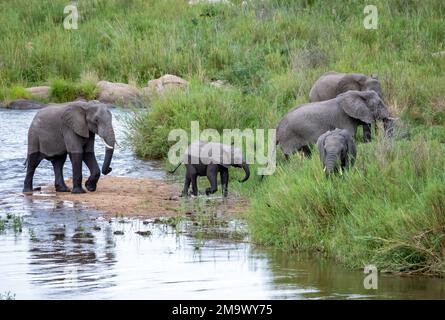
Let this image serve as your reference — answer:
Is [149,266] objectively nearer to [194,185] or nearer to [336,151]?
[336,151]

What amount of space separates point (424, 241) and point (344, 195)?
1319mm

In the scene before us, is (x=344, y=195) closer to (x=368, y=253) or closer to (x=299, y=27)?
(x=368, y=253)

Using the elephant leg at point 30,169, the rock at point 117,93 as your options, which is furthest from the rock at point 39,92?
the elephant leg at point 30,169

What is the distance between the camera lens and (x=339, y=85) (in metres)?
17.8

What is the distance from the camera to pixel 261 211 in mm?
10812

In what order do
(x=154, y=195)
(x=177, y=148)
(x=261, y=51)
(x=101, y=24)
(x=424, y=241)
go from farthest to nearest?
(x=101, y=24) < (x=261, y=51) < (x=177, y=148) < (x=154, y=195) < (x=424, y=241)

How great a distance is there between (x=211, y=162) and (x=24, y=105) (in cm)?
1066

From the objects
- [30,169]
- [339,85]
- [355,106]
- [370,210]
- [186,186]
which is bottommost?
[370,210]

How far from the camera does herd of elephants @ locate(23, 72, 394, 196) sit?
13.4 m

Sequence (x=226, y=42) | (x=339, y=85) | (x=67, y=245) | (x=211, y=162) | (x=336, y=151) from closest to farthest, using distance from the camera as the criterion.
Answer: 1. (x=67, y=245)
2. (x=336, y=151)
3. (x=211, y=162)
4. (x=339, y=85)
5. (x=226, y=42)

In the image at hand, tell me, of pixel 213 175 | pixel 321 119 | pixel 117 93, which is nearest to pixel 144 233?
pixel 213 175

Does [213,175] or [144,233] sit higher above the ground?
[213,175]
